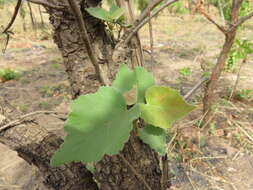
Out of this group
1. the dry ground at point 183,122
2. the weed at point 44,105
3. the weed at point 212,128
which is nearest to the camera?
the dry ground at point 183,122

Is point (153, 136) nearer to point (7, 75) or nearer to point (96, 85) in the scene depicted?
point (96, 85)

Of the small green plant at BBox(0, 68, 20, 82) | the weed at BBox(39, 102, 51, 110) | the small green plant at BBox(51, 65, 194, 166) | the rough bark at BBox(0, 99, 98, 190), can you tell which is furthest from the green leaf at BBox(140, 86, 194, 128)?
the small green plant at BBox(0, 68, 20, 82)

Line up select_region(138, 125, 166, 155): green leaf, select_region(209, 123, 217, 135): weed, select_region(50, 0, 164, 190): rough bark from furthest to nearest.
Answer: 1. select_region(209, 123, 217, 135): weed
2. select_region(50, 0, 164, 190): rough bark
3. select_region(138, 125, 166, 155): green leaf

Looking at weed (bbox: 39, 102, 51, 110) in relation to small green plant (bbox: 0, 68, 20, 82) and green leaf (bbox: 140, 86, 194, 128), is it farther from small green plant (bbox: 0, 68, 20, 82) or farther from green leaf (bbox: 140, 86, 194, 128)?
green leaf (bbox: 140, 86, 194, 128)

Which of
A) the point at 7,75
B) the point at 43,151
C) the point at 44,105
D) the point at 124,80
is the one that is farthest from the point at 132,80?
the point at 7,75

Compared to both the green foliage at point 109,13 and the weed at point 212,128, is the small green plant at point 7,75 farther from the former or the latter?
the green foliage at point 109,13

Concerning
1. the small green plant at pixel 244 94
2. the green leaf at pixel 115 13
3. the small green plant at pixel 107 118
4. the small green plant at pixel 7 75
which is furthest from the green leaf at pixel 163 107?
the small green plant at pixel 7 75
